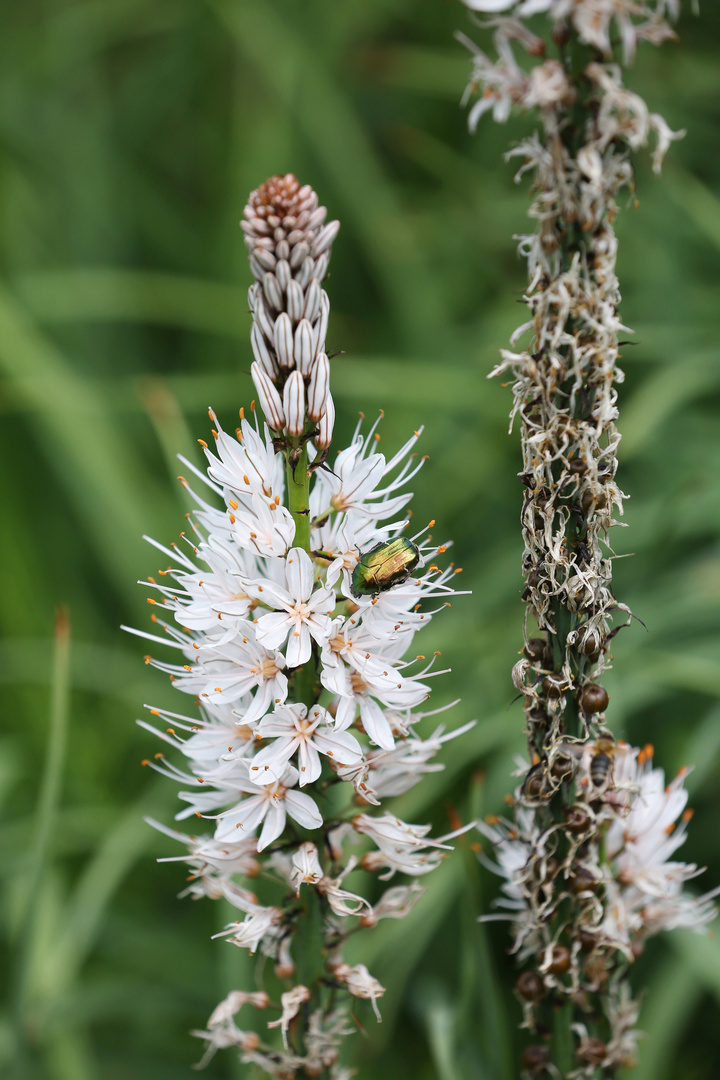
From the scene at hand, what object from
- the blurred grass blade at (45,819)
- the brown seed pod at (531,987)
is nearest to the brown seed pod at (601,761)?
the brown seed pod at (531,987)

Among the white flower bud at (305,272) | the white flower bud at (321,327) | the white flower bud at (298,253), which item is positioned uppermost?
the white flower bud at (298,253)

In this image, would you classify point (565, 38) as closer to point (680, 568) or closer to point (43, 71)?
point (680, 568)

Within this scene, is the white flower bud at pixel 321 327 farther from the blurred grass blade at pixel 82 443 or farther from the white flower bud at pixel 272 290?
the blurred grass blade at pixel 82 443

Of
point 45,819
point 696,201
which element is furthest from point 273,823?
point 696,201

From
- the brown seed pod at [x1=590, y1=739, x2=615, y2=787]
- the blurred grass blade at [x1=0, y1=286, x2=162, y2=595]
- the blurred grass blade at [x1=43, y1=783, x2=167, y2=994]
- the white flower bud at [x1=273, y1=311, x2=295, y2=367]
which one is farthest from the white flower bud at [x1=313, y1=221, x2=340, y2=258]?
the blurred grass blade at [x1=0, y1=286, x2=162, y2=595]

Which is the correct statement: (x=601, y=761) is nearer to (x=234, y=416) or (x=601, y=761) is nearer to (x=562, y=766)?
(x=562, y=766)

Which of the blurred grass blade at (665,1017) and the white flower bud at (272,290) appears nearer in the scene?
the white flower bud at (272,290)

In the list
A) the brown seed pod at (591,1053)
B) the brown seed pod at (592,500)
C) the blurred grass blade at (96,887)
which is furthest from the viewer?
the blurred grass blade at (96,887)

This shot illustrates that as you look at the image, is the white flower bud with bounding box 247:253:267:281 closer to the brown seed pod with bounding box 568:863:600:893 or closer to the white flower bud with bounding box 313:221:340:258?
the white flower bud with bounding box 313:221:340:258

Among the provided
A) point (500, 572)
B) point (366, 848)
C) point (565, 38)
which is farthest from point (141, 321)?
point (565, 38)
